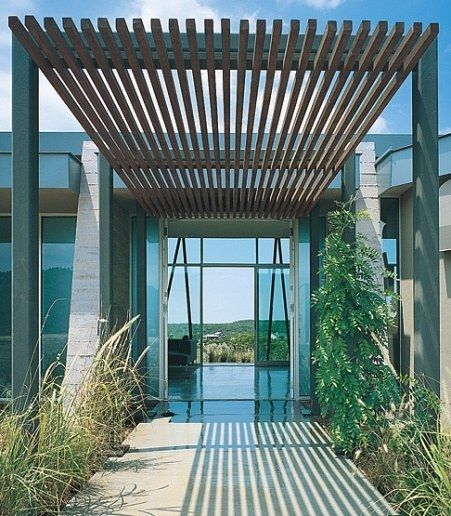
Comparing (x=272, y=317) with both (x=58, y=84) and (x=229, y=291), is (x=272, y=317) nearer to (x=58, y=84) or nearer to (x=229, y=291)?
(x=229, y=291)

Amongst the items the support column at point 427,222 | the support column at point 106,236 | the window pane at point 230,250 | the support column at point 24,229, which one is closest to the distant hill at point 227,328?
the window pane at point 230,250

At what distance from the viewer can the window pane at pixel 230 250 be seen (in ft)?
47.1

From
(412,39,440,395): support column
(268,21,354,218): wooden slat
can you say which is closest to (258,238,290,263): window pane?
(268,21,354,218): wooden slat

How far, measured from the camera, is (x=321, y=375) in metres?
6.09

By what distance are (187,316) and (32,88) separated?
10969 mm

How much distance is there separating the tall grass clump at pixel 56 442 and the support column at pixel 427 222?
94.8 inches

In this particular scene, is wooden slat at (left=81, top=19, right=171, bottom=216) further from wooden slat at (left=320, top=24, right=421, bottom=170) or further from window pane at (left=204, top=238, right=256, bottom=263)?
window pane at (left=204, top=238, right=256, bottom=263)

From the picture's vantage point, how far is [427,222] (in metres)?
4.55

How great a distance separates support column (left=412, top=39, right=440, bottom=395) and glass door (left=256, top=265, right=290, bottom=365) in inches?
379

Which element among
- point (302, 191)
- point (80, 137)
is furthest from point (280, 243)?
point (302, 191)

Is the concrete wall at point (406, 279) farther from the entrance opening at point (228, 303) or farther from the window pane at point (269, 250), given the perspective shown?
the window pane at point (269, 250)

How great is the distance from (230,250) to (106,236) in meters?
7.51

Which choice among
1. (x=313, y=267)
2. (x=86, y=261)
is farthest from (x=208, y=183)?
(x=86, y=261)

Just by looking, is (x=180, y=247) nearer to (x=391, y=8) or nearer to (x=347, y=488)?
(x=391, y=8)
